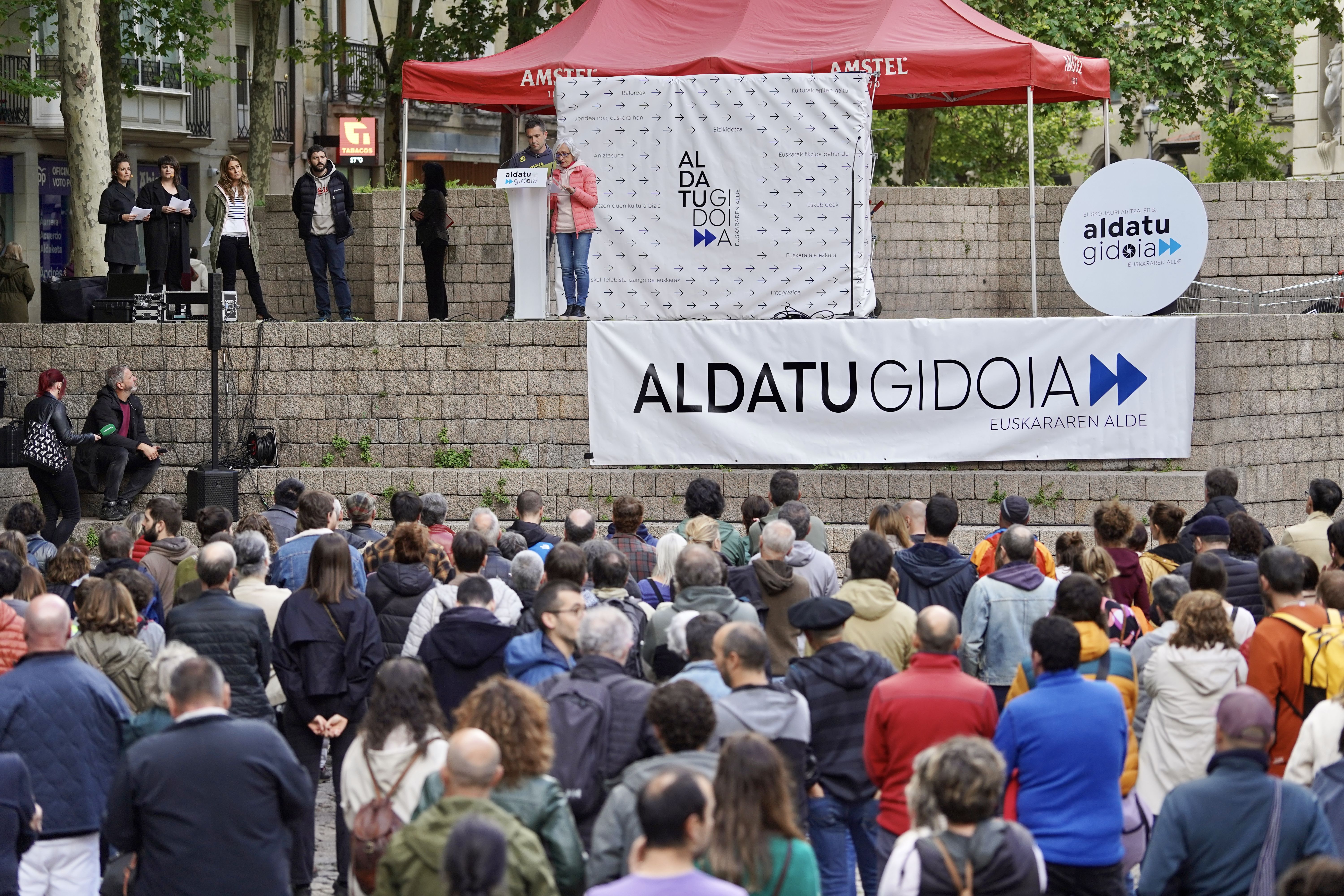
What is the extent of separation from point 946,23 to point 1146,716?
11851mm

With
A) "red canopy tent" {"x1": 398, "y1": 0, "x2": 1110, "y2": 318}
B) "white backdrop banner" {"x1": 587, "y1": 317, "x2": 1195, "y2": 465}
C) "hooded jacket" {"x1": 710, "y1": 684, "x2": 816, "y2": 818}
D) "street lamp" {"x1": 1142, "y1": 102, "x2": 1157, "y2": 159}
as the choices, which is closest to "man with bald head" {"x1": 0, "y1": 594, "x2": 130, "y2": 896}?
"hooded jacket" {"x1": 710, "y1": 684, "x2": 816, "y2": 818}

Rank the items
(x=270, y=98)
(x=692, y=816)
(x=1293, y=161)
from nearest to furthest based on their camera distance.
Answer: (x=692, y=816)
(x=270, y=98)
(x=1293, y=161)

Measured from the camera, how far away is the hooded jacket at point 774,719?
5.19 meters

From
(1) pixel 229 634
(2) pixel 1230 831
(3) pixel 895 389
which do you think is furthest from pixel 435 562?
(3) pixel 895 389

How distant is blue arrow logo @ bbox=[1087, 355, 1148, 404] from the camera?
44.5ft

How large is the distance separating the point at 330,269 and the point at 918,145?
11.3 metres

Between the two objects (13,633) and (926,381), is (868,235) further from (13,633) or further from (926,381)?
(13,633)

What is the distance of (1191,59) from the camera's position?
21.3 m

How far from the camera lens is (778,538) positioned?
7398mm

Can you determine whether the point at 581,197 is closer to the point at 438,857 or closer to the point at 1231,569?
the point at 1231,569

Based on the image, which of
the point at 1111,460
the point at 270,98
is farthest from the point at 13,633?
the point at 270,98

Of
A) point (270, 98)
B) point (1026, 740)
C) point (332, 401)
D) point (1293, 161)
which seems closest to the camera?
point (1026, 740)

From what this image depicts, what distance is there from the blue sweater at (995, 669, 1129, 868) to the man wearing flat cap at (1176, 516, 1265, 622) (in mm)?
2394

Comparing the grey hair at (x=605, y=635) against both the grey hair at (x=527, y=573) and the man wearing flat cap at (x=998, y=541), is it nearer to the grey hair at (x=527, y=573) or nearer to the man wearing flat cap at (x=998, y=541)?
the grey hair at (x=527, y=573)
